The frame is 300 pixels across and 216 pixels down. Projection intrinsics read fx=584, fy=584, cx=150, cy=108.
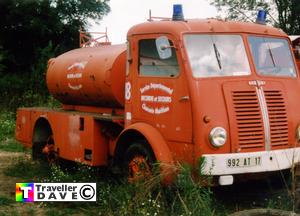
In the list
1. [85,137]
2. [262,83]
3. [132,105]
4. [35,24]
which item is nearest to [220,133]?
[262,83]

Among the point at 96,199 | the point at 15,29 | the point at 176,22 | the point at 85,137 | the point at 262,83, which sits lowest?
the point at 96,199

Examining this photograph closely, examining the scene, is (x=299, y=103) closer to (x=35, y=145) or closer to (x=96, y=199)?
(x=96, y=199)

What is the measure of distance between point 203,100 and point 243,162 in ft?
2.98

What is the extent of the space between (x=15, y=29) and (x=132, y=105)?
96.6 feet

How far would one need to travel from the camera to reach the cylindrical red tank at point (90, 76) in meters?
9.08

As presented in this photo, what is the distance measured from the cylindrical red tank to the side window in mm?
920

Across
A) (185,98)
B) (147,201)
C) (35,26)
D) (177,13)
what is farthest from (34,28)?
(147,201)

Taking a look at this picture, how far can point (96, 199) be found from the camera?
784 centimetres

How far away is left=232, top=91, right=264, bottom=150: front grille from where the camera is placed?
7.28 m

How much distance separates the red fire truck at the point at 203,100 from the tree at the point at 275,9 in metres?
28.4

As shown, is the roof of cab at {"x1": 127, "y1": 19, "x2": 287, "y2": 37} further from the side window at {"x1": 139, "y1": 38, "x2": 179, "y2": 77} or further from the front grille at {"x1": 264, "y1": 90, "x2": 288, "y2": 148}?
the front grille at {"x1": 264, "y1": 90, "x2": 288, "y2": 148}

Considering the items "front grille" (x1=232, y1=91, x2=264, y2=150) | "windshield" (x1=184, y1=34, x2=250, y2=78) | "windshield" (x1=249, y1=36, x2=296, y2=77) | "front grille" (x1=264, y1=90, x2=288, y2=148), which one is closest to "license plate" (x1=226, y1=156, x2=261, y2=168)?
"front grille" (x1=232, y1=91, x2=264, y2=150)

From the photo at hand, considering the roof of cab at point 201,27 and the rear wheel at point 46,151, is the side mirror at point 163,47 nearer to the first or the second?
the roof of cab at point 201,27

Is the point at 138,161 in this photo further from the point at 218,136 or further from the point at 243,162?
the point at 243,162
